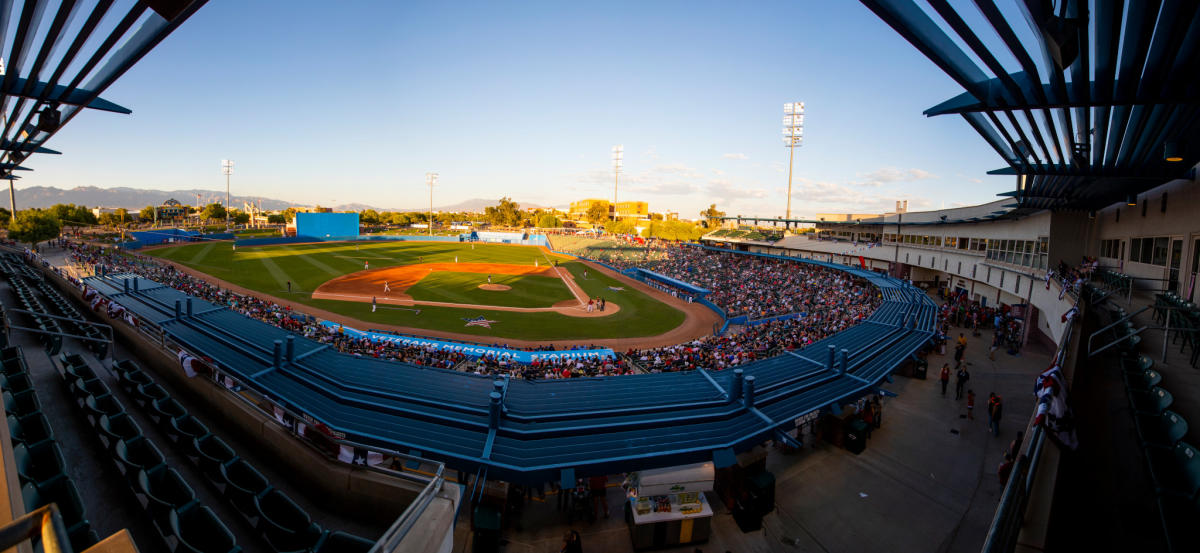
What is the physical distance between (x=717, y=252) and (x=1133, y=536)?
54794mm

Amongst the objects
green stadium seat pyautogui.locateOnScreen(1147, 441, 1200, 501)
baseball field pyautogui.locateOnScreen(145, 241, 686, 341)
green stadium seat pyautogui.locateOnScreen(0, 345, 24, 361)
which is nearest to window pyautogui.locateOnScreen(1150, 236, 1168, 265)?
green stadium seat pyautogui.locateOnScreen(1147, 441, 1200, 501)

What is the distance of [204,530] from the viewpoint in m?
5.22

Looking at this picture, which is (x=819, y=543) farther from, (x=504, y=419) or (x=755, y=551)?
(x=504, y=419)

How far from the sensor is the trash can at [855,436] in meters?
12.2

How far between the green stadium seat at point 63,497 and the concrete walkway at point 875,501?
518 centimetres

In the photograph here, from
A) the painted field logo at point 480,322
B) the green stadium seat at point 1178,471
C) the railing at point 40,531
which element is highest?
the railing at point 40,531

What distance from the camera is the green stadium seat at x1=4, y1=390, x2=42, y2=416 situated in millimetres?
6890

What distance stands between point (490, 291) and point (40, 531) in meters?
36.2

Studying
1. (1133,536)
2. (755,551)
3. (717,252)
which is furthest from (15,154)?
(717,252)

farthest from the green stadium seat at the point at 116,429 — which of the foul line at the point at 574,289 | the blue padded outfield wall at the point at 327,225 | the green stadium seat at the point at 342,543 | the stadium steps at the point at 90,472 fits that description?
the blue padded outfield wall at the point at 327,225

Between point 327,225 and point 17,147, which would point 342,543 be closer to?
point 17,147

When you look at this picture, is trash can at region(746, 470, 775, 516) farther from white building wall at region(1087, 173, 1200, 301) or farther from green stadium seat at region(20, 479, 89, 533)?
white building wall at region(1087, 173, 1200, 301)

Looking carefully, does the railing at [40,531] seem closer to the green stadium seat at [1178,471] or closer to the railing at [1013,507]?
the railing at [1013,507]

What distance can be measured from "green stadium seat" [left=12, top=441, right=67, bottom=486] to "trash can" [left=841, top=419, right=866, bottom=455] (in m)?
15.3
